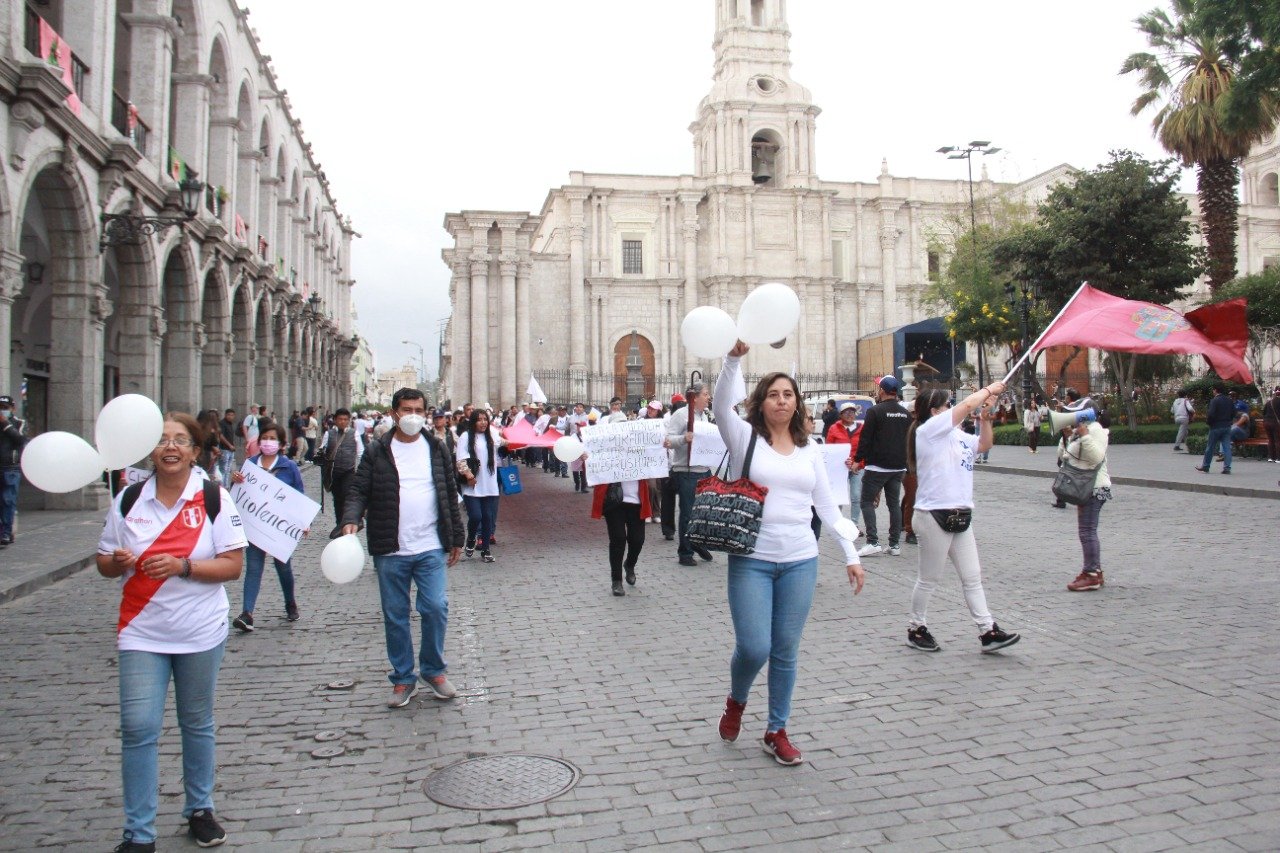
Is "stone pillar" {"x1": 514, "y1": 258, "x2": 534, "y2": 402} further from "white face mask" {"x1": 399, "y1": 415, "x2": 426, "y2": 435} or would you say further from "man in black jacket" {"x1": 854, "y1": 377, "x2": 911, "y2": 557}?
"white face mask" {"x1": 399, "y1": 415, "x2": 426, "y2": 435}

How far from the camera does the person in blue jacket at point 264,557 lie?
305 inches

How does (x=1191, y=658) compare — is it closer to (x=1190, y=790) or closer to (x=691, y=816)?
(x=1190, y=790)

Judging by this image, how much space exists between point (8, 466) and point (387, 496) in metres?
8.49

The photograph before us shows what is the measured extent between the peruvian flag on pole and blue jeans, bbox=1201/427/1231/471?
12.6 meters

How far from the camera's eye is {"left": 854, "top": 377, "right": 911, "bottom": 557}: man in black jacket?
10.7 metres

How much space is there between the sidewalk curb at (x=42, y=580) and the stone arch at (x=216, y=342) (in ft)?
45.4

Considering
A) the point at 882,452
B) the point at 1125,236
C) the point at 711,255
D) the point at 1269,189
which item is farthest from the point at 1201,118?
the point at 1269,189

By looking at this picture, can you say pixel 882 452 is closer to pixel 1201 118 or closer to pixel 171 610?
pixel 171 610

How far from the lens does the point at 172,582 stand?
12.6 ft

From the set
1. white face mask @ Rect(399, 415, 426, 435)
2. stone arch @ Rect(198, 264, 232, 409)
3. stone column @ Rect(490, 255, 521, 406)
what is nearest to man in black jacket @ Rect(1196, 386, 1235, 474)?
white face mask @ Rect(399, 415, 426, 435)

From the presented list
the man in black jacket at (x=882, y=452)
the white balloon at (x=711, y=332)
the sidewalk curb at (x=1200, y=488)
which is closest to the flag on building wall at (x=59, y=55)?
the man in black jacket at (x=882, y=452)

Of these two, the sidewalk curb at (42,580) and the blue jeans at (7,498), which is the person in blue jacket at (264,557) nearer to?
the sidewalk curb at (42,580)

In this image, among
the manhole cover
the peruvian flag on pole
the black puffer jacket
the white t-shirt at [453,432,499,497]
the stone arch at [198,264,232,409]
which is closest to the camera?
the manhole cover

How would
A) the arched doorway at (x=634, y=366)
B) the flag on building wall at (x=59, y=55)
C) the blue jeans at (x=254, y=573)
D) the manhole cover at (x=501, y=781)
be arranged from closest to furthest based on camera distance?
the manhole cover at (x=501, y=781)
the blue jeans at (x=254, y=573)
the flag on building wall at (x=59, y=55)
the arched doorway at (x=634, y=366)
